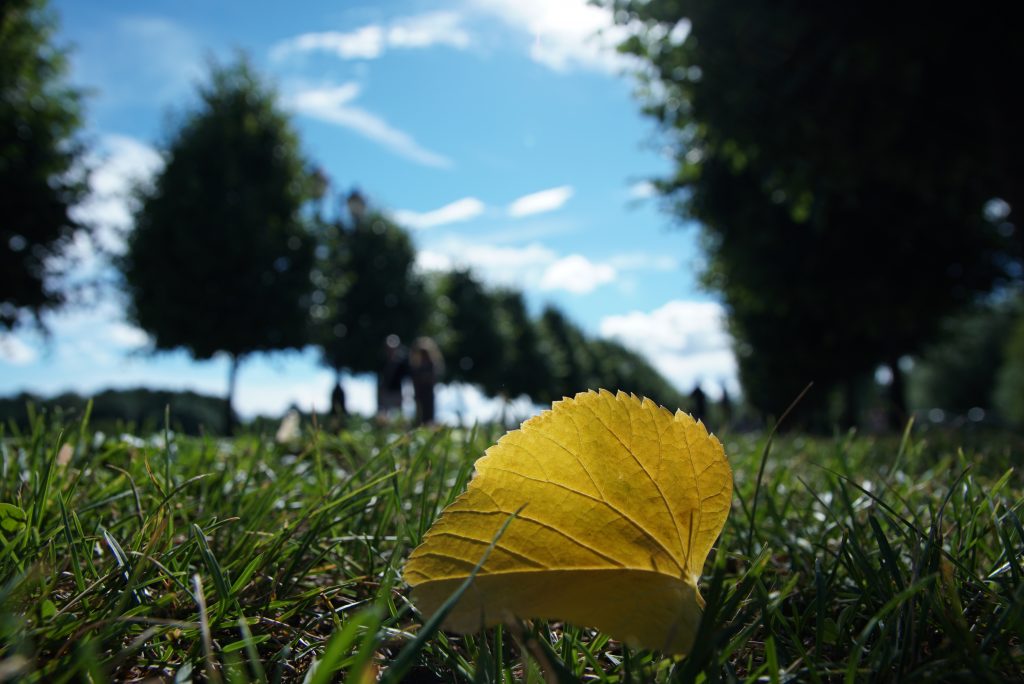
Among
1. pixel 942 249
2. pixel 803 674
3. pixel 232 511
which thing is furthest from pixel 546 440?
pixel 942 249

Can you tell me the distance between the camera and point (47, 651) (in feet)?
2.56

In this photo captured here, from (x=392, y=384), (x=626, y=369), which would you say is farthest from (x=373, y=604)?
(x=626, y=369)

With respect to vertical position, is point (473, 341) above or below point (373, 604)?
above

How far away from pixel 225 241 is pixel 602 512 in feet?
79.1

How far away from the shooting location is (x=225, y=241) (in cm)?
2261

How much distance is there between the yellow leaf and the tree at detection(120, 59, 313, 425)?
22.5m

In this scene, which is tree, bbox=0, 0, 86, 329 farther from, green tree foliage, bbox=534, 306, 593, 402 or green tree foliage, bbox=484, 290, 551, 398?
green tree foliage, bbox=534, 306, 593, 402

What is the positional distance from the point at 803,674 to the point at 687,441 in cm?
31

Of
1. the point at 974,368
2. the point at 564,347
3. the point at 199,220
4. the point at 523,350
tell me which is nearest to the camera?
the point at 199,220

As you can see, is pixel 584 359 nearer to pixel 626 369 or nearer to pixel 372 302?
pixel 626 369

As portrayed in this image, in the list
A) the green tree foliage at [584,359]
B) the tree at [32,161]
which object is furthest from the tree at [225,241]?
the green tree foliage at [584,359]

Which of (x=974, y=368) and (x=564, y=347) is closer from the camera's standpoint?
(x=974, y=368)

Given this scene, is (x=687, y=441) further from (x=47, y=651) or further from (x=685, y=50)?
(x=685, y=50)

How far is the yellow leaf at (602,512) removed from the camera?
76cm
